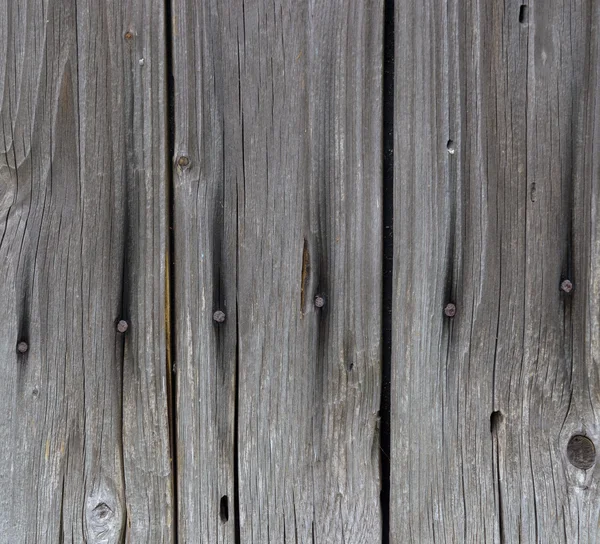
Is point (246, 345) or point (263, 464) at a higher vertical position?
point (246, 345)

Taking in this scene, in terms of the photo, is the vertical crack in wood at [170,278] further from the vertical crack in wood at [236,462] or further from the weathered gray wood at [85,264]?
the vertical crack in wood at [236,462]

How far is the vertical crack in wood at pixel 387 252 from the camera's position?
4.83 feet

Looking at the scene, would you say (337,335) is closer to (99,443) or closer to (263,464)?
(263,464)

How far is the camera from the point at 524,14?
143 centimetres

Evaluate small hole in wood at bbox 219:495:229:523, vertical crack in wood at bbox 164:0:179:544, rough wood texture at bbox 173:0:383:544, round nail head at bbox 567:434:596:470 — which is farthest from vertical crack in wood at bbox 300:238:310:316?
round nail head at bbox 567:434:596:470

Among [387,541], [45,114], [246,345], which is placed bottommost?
[387,541]

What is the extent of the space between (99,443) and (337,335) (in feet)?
2.06

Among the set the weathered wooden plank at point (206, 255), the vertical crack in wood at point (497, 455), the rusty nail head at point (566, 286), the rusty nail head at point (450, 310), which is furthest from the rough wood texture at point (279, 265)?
the rusty nail head at point (566, 286)

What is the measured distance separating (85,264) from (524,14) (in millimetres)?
1178

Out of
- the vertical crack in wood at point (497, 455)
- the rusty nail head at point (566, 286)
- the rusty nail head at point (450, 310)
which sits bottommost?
the vertical crack in wood at point (497, 455)

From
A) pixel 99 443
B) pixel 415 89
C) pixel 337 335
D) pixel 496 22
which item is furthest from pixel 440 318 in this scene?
pixel 99 443

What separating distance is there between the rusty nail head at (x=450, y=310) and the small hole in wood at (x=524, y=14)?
0.67 meters

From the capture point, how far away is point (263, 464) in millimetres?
1492

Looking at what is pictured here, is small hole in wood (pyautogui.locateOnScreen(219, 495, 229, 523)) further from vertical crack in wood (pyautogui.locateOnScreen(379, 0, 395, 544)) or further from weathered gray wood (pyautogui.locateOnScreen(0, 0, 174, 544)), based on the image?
vertical crack in wood (pyautogui.locateOnScreen(379, 0, 395, 544))
